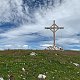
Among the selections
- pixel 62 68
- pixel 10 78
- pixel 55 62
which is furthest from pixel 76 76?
pixel 10 78

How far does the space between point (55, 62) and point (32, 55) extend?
5.06m

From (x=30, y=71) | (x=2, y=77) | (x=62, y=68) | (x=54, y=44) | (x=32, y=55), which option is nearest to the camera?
(x=2, y=77)

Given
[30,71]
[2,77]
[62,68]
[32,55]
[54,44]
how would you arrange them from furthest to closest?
1. [54,44]
2. [32,55]
3. [62,68]
4. [30,71]
5. [2,77]

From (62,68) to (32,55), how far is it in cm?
739

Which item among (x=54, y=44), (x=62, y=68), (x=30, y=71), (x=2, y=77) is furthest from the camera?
(x=54, y=44)

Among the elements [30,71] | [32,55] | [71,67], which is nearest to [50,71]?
[30,71]

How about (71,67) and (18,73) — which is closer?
(18,73)

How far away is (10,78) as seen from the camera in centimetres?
2955

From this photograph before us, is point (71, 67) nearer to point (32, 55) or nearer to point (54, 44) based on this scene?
point (32, 55)

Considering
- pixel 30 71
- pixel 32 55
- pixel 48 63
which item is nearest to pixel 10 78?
pixel 30 71

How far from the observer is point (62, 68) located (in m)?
35.4

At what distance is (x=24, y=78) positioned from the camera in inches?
1179

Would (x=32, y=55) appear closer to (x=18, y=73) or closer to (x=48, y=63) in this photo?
(x=48, y=63)

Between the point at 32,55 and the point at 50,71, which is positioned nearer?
the point at 50,71
